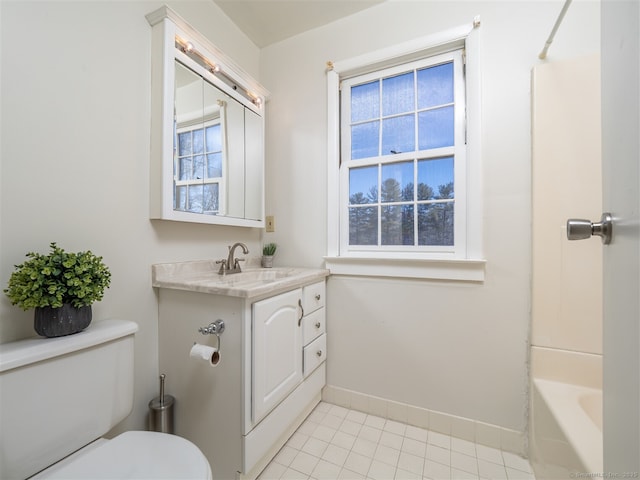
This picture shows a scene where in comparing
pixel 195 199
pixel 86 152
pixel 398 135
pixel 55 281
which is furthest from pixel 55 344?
pixel 398 135

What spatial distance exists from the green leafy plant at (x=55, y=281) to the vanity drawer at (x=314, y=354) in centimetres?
100

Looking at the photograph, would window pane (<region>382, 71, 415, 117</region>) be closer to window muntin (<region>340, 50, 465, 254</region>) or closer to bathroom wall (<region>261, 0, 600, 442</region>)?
window muntin (<region>340, 50, 465, 254</region>)

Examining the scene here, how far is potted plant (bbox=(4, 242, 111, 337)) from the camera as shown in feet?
2.67

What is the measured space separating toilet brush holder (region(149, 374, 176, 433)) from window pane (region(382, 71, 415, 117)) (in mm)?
1890

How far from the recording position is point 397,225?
1.69m

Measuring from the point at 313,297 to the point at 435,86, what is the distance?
1421 mm

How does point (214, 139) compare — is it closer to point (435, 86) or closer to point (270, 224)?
point (270, 224)

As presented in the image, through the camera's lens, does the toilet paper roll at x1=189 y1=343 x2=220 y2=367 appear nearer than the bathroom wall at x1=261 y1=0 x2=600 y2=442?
Yes

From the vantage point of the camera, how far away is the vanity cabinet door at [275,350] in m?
1.13

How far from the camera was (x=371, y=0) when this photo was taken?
167 centimetres

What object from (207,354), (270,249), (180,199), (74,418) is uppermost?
(180,199)

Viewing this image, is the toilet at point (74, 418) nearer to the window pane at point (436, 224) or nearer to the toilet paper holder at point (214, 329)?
the toilet paper holder at point (214, 329)

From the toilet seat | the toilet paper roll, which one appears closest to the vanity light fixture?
the toilet paper roll

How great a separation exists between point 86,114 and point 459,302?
6.24 ft
